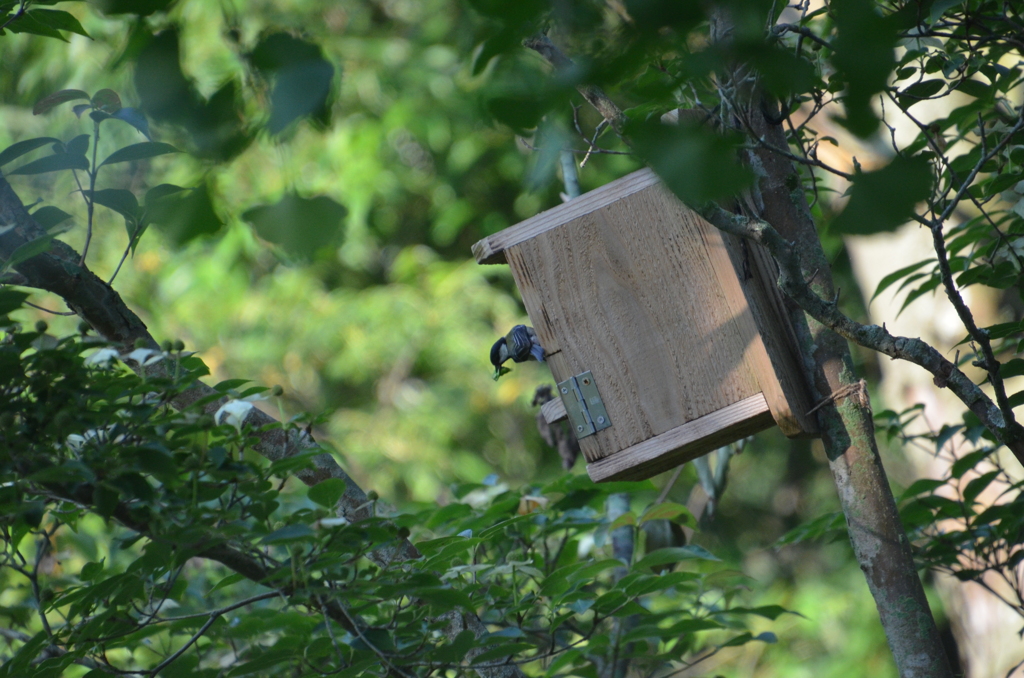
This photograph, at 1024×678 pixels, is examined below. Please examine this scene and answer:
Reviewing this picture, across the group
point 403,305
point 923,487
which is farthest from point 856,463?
point 403,305

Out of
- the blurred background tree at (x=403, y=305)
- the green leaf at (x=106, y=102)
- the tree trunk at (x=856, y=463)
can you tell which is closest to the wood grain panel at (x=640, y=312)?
the tree trunk at (x=856, y=463)

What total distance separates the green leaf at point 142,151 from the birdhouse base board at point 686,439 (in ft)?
1.94

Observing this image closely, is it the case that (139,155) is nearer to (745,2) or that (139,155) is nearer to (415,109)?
(745,2)

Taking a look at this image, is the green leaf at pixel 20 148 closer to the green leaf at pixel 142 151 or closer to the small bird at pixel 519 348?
the green leaf at pixel 142 151

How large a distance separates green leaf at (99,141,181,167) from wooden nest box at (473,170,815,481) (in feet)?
1.45

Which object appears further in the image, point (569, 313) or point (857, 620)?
point (857, 620)

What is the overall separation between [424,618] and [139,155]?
1.83 feet

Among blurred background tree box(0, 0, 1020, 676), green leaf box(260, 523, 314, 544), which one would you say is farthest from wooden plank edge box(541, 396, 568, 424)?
blurred background tree box(0, 0, 1020, 676)

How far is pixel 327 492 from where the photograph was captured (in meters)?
0.77

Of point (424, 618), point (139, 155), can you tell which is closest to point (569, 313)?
point (424, 618)

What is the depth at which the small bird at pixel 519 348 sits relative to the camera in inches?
43.0

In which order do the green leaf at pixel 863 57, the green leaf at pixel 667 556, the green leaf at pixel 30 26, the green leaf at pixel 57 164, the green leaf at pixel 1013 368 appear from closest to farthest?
1. the green leaf at pixel 863 57
2. the green leaf at pixel 57 164
3. the green leaf at pixel 30 26
4. the green leaf at pixel 1013 368
5. the green leaf at pixel 667 556

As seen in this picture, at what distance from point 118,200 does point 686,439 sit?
0.66m

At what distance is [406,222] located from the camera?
4.51 meters
